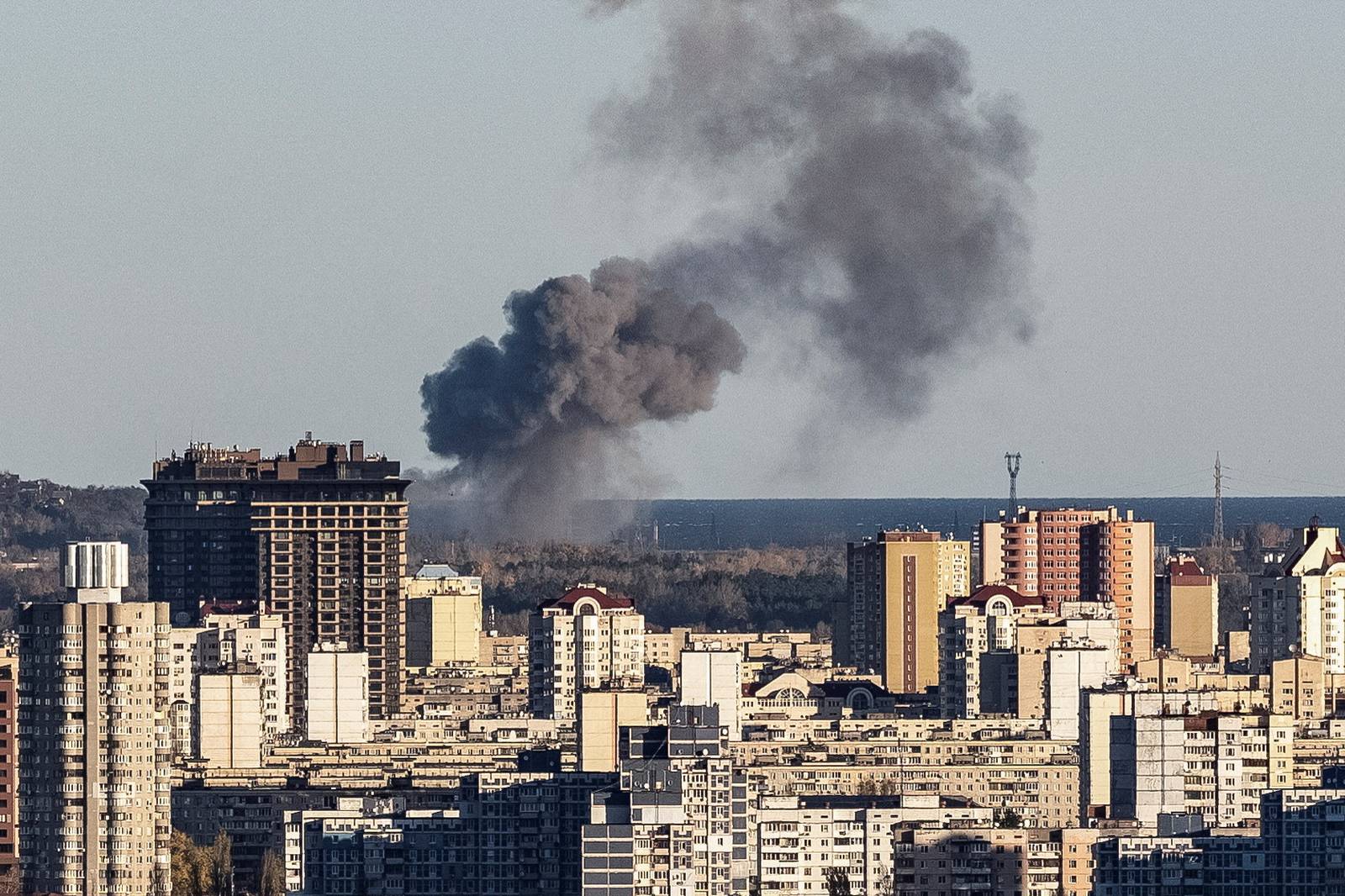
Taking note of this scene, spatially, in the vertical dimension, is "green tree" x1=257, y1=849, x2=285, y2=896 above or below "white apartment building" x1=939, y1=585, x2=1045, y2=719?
below

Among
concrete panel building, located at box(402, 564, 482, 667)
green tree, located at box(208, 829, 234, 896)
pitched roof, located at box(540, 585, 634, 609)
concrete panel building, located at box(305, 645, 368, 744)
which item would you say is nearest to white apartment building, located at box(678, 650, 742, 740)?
concrete panel building, located at box(305, 645, 368, 744)

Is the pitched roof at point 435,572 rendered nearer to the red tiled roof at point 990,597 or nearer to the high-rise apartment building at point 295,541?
the high-rise apartment building at point 295,541

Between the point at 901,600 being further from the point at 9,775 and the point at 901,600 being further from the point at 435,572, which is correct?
the point at 9,775

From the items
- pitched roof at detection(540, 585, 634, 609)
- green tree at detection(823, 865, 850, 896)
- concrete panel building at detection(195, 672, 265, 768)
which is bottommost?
green tree at detection(823, 865, 850, 896)

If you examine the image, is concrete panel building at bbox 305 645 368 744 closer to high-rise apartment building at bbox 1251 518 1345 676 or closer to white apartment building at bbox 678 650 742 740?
white apartment building at bbox 678 650 742 740

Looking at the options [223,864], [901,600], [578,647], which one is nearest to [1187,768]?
[223,864]

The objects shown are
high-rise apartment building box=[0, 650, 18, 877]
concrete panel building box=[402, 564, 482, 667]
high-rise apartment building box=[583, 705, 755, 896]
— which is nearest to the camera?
high-rise apartment building box=[583, 705, 755, 896]

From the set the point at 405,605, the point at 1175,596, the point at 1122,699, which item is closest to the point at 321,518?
the point at 405,605

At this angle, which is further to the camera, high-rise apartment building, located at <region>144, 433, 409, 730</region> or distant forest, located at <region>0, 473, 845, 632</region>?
distant forest, located at <region>0, 473, 845, 632</region>
